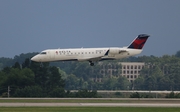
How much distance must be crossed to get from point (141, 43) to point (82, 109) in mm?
31022

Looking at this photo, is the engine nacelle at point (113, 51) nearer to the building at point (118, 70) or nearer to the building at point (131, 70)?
the building at point (131, 70)

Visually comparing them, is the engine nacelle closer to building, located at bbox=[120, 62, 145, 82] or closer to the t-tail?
Answer: the t-tail

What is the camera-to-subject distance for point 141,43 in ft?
303

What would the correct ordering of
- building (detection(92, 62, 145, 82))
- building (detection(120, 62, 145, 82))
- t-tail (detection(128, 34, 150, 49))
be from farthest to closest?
building (detection(92, 62, 145, 82)) < building (detection(120, 62, 145, 82)) < t-tail (detection(128, 34, 150, 49))

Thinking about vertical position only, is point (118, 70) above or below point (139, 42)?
below

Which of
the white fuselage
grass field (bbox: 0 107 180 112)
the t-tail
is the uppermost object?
the t-tail

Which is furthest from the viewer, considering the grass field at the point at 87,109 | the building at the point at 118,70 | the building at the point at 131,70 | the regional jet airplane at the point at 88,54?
the building at the point at 118,70

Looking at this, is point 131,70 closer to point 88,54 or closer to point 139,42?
point 139,42

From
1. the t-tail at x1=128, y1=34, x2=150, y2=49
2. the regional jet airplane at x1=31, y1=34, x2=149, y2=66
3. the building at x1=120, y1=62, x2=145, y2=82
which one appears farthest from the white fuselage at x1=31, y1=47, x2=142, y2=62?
the building at x1=120, y1=62, x2=145, y2=82

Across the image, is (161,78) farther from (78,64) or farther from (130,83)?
(78,64)

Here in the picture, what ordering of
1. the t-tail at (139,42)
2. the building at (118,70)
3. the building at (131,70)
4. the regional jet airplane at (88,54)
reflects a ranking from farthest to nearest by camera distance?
the building at (118,70)
the building at (131,70)
the t-tail at (139,42)
the regional jet airplane at (88,54)

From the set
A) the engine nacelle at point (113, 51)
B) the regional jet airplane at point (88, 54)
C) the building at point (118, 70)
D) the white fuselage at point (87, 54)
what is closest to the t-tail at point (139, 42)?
the regional jet airplane at point (88, 54)

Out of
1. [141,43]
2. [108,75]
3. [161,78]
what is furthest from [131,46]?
[108,75]

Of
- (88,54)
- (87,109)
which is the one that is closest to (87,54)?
(88,54)
